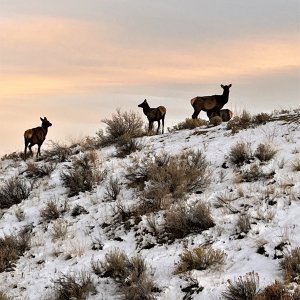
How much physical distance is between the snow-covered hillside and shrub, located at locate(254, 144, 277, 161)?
10cm

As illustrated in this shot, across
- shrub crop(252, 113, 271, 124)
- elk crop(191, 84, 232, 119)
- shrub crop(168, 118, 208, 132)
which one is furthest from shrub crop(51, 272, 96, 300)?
elk crop(191, 84, 232, 119)

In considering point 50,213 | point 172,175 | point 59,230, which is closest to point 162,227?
point 172,175

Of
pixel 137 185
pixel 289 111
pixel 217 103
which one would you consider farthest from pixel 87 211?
pixel 217 103

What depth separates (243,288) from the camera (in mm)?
6137

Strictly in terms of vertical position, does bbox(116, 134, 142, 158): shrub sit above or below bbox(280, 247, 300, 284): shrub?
above

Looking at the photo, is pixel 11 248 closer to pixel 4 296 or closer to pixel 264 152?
pixel 4 296

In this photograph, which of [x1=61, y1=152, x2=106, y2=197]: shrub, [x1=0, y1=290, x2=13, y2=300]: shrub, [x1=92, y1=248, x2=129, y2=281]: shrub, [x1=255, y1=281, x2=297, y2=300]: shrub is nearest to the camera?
[x1=255, y1=281, x2=297, y2=300]: shrub

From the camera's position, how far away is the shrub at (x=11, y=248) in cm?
824

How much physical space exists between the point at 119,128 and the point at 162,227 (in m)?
8.31

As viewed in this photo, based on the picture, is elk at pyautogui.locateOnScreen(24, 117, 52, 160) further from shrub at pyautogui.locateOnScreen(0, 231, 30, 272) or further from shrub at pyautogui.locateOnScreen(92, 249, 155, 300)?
shrub at pyautogui.locateOnScreen(92, 249, 155, 300)

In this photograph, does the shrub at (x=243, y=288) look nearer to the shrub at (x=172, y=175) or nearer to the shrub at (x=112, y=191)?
the shrub at (x=172, y=175)

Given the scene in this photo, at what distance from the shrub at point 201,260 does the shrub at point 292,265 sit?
0.92 meters

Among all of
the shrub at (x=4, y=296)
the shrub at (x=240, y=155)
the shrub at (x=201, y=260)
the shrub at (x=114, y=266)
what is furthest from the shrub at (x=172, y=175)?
the shrub at (x=4, y=296)

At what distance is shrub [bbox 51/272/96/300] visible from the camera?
22.8 feet
